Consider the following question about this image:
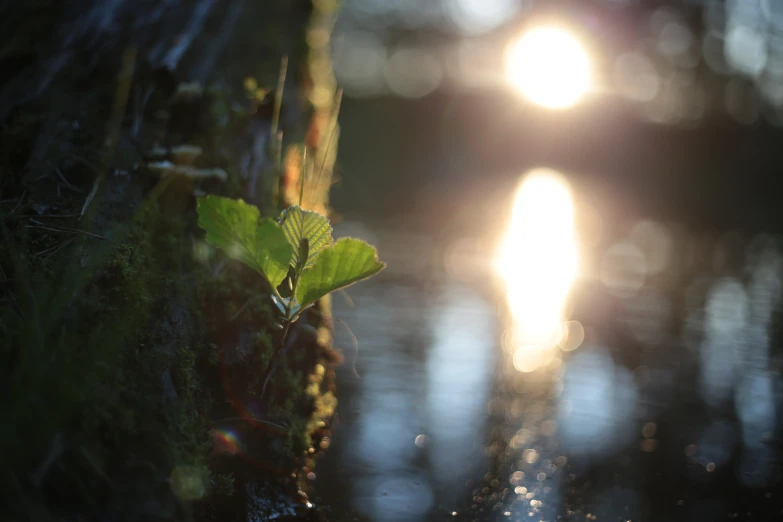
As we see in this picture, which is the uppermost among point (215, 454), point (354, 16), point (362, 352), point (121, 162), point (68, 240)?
point (354, 16)

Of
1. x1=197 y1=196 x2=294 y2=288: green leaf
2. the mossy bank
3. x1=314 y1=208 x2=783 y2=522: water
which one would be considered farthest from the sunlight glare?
x1=197 y1=196 x2=294 y2=288: green leaf

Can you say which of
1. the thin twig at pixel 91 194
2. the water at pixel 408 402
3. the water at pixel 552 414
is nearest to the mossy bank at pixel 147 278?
the thin twig at pixel 91 194

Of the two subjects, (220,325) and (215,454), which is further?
(220,325)

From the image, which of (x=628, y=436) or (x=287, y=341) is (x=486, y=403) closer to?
(x=628, y=436)

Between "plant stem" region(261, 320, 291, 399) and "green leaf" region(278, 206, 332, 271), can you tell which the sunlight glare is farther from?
"green leaf" region(278, 206, 332, 271)

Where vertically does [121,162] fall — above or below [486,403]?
above

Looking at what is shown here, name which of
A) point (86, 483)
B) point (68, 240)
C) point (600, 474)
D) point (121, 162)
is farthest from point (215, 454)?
point (600, 474)

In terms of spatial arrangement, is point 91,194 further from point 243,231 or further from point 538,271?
point 538,271
